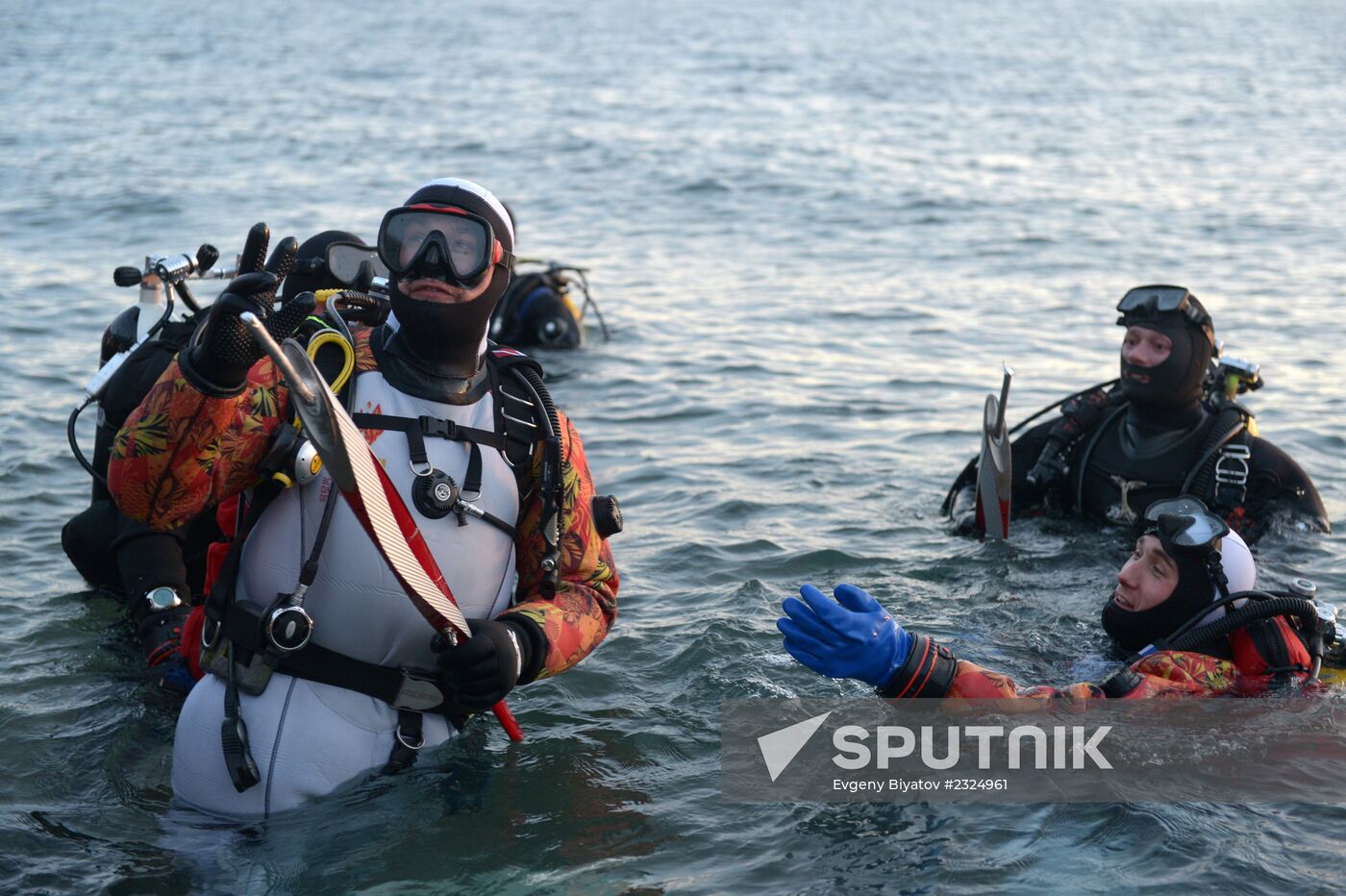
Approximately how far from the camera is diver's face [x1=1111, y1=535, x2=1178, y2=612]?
4.57 metres

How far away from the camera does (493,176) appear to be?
59.8ft

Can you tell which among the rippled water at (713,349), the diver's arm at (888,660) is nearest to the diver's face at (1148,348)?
the rippled water at (713,349)

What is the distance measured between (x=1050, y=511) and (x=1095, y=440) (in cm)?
41

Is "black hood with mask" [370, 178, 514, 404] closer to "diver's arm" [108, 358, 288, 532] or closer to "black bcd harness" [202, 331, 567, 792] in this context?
"black bcd harness" [202, 331, 567, 792]

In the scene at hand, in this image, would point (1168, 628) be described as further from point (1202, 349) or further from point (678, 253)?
point (678, 253)

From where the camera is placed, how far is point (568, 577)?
12.3ft

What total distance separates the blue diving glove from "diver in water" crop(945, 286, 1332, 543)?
2875 mm

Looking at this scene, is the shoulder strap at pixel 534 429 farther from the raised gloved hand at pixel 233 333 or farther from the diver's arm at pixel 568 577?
the raised gloved hand at pixel 233 333

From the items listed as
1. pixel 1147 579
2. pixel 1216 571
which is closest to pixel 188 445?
pixel 1147 579

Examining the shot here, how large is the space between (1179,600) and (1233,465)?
6.15 ft

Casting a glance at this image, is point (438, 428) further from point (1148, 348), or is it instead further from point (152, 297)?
point (1148, 348)

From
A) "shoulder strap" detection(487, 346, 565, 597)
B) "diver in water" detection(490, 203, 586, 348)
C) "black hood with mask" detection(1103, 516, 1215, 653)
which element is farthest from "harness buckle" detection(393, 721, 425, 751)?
"diver in water" detection(490, 203, 586, 348)

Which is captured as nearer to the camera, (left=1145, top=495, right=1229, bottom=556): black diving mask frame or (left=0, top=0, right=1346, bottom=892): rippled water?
(left=0, top=0, right=1346, bottom=892): rippled water

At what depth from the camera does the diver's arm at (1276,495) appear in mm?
6219
